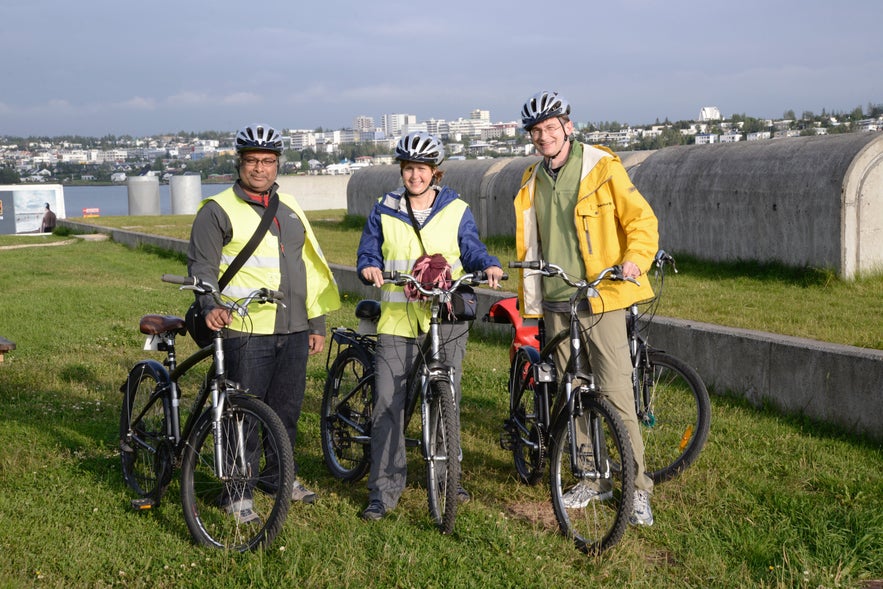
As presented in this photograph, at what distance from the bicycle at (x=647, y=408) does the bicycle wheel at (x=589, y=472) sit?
569 millimetres

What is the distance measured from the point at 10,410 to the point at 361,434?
3438 mm

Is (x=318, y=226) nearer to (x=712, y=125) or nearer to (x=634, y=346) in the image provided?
(x=712, y=125)

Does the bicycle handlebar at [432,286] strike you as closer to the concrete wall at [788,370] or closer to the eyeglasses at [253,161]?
the eyeglasses at [253,161]

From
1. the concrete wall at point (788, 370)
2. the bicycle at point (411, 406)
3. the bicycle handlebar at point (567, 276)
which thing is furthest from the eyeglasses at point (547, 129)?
the concrete wall at point (788, 370)

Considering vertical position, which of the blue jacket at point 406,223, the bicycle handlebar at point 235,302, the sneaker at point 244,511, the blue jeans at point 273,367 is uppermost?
the blue jacket at point 406,223

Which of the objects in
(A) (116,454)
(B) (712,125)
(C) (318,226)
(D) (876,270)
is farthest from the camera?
(C) (318,226)

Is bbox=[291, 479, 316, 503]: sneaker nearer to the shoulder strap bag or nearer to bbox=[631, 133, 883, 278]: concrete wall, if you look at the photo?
the shoulder strap bag

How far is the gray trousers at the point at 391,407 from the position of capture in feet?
19.1

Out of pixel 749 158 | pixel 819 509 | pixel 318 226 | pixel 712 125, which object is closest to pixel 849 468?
pixel 819 509

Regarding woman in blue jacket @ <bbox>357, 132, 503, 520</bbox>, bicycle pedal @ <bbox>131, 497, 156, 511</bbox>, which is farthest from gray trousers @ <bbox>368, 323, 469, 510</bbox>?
bicycle pedal @ <bbox>131, 497, 156, 511</bbox>

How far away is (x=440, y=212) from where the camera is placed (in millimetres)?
5809

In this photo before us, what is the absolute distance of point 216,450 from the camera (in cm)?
530

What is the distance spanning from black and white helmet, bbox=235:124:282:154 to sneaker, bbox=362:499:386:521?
2015 millimetres

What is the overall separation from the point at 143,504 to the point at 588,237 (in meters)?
2.90
